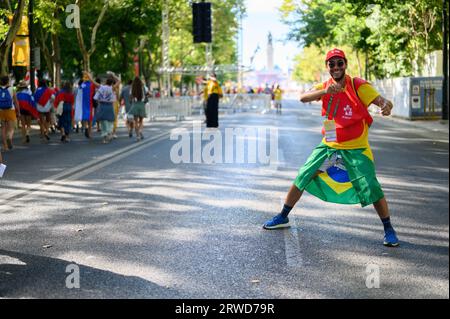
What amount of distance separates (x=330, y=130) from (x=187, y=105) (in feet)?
103

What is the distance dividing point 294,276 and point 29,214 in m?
3.92

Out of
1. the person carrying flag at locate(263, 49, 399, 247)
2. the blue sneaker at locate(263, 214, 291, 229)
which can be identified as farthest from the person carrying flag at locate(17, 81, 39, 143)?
the person carrying flag at locate(263, 49, 399, 247)

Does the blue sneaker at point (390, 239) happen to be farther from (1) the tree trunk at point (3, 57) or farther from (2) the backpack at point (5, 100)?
(1) the tree trunk at point (3, 57)

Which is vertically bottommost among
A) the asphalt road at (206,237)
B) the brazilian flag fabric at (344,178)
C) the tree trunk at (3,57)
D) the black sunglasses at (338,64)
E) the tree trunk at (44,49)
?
the asphalt road at (206,237)

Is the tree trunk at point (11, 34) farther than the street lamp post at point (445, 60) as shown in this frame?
No

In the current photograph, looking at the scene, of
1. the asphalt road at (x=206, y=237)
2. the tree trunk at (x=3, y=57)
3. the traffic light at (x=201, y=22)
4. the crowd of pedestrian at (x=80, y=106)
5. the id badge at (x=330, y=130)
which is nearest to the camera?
the asphalt road at (x=206, y=237)

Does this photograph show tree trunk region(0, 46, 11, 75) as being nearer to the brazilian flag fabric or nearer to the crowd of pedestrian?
the crowd of pedestrian

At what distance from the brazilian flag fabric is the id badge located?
3.8 inches

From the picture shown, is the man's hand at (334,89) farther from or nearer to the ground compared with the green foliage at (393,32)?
nearer to the ground

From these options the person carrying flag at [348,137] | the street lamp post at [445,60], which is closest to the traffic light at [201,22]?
the street lamp post at [445,60]

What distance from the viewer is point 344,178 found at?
6609 millimetres

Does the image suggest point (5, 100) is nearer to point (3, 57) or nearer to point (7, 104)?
point (7, 104)

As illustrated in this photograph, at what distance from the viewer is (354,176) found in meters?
6.48

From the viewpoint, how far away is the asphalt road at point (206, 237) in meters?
5.11
